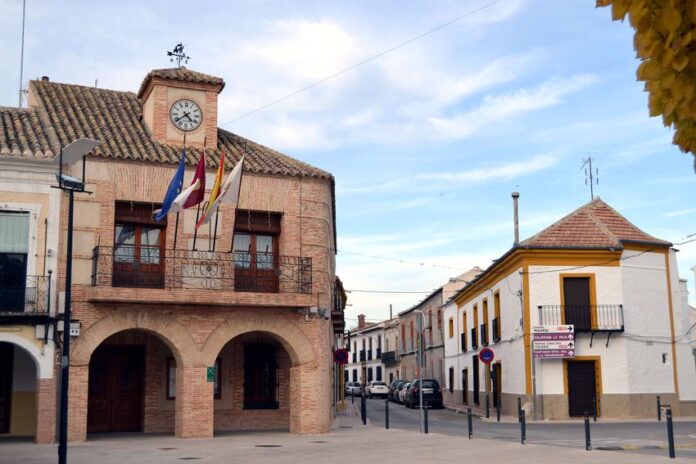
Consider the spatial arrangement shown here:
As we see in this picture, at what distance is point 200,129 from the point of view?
22.8 metres

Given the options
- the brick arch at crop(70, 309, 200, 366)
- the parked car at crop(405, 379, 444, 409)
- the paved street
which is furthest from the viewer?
the parked car at crop(405, 379, 444, 409)

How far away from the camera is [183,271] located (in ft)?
67.4

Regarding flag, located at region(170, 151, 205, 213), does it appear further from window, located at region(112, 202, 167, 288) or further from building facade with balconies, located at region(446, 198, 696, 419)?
building facade with balconies, located at region(446, 198, 696, 419)

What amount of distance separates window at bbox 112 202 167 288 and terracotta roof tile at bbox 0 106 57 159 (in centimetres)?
231

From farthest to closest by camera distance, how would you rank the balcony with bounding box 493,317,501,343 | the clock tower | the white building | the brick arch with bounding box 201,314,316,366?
the white building
the balcony with bounding box 493,317,501,343
the clock tower
the brick arch with bounding box 201,314,316,366

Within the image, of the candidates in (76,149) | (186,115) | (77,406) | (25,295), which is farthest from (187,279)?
(76,149)

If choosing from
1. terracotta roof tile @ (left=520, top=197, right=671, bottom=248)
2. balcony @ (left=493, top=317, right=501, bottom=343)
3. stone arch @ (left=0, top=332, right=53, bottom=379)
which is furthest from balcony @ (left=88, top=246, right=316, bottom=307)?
balcony @ (left=493, top=317, right=501, bottom=343)

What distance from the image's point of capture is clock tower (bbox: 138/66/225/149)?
2234cm

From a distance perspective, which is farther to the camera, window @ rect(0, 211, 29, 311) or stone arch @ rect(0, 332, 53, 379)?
window @ rect(0, 211, 29, 311)

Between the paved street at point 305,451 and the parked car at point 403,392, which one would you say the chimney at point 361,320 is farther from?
the paved street at point 305,451

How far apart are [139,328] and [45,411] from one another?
284 centimetres

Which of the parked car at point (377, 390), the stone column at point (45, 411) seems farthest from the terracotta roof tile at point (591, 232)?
the parked car at point (377, 390)

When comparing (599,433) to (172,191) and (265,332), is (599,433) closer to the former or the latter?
(265,332)

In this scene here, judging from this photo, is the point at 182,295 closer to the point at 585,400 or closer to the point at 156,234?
the point at 156,234
